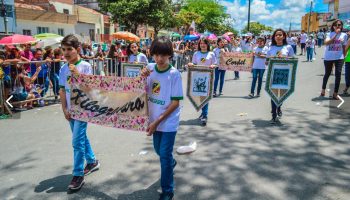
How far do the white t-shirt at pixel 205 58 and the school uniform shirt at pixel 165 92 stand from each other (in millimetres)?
4282

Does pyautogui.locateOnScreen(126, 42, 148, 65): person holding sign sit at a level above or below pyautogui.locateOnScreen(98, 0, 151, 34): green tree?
below

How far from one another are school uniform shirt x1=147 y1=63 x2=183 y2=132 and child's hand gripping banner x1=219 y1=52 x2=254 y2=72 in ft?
28.3

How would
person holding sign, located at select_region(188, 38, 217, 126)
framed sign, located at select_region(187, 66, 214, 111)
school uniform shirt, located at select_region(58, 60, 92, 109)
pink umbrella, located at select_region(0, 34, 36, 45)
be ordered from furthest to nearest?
pink umbrella, located at select_region(0, 34, 36, 45) → person holding sign, located at select_region(188, 38, 217, 126) → framed sign, located at select_region(187, 66, 214, 111) → school uniform shirt, located at select_region(58, 60, 92, 109)

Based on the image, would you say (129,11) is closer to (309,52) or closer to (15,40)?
(309,52)

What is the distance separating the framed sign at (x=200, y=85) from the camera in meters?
7.17

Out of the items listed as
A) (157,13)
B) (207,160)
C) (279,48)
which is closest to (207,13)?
(157,13)

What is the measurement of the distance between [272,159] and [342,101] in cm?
485

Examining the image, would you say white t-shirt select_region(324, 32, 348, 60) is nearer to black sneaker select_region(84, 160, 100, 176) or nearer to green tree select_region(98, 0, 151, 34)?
black sneaker select_region(84, 160, 100, 176)

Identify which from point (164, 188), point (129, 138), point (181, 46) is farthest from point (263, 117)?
point (181, 46)

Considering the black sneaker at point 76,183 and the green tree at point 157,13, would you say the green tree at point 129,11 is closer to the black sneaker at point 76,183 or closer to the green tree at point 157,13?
the green tree at point 157,13

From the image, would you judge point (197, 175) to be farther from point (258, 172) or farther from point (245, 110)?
point (245, 110)

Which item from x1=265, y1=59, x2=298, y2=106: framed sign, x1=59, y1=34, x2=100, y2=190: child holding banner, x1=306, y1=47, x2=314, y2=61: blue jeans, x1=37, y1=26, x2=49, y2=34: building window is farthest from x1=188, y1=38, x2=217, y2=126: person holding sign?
x1=37, y1=26, x2=49, y2=34: building window

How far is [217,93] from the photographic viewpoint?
11.0m

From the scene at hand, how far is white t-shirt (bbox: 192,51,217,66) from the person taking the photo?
777 centimetres
